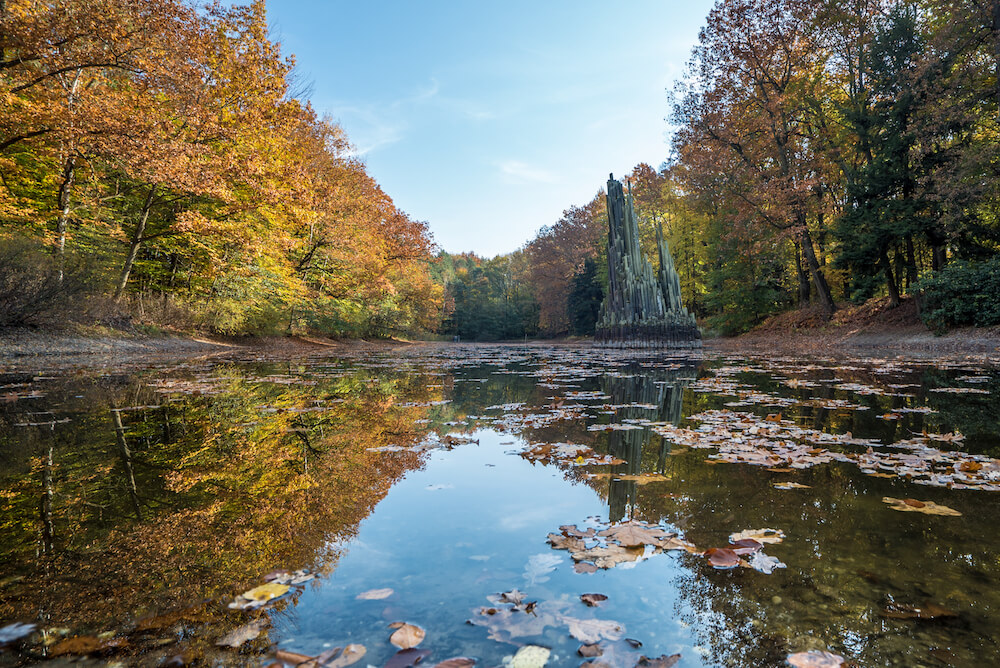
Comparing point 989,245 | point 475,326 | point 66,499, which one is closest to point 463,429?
point 66,499

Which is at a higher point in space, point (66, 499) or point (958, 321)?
point (958, 321)

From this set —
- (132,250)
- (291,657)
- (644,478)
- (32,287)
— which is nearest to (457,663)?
(291,657)

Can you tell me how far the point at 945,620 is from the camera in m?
1.26

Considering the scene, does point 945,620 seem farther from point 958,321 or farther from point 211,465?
point 958,321

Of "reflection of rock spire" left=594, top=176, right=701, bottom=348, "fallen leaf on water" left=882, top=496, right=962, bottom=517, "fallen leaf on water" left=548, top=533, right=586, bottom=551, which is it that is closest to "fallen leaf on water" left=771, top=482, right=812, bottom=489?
"fallen leaf on water" left=882, top=496, right=962, bottom=517

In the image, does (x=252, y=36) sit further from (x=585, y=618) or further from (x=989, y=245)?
(x=989, y=245)

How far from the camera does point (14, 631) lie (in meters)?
1.21

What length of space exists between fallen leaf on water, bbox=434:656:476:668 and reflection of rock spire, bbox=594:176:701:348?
18.4m

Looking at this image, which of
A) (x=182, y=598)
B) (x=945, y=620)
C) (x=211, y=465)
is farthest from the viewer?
(x=211, y=465)

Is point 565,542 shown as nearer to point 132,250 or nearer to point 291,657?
point 291,657

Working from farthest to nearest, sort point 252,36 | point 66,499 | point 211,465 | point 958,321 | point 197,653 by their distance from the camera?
point 252,36 → point 958,321 → point 211,465 → point 66,499 → point 197,653

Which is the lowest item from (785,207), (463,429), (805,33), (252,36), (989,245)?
(463,429)

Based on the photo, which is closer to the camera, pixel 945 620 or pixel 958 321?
pixel 945 620

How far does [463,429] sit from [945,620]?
331cm
